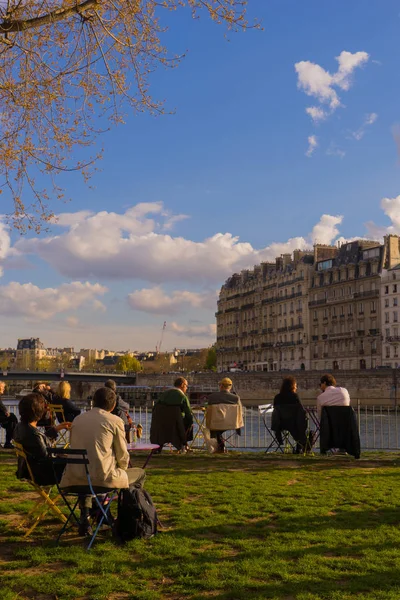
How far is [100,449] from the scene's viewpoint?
22.8 feet

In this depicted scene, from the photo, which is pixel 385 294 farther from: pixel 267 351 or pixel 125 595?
pixel 125 595

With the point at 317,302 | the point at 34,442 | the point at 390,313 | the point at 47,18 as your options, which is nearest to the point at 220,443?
the point at 34,442

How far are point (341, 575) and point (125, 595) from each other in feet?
5.93

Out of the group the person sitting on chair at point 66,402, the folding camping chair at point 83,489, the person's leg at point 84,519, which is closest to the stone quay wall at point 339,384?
the person sitting on chair at point 66,402

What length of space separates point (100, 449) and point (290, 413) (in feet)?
26.0

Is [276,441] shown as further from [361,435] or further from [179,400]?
[361,435]

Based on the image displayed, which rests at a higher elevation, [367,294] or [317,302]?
[317,302]

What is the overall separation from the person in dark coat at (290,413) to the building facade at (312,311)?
69.1 m

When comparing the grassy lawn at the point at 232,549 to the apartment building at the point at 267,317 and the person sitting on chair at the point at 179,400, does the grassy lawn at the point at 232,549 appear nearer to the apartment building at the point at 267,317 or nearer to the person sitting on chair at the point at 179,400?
the person sitting on chair at the point at 179,400

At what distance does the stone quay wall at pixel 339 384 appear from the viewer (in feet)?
214

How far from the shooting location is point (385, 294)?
83.1 meters

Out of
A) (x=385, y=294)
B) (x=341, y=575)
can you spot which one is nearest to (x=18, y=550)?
(x=341, y=575)

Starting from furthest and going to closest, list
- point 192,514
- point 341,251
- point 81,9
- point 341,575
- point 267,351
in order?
1. point 267,351
2. point 341,251
3. point 81,9
4. point 192,514
5. point 341,575

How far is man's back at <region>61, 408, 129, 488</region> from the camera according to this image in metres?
6.89
